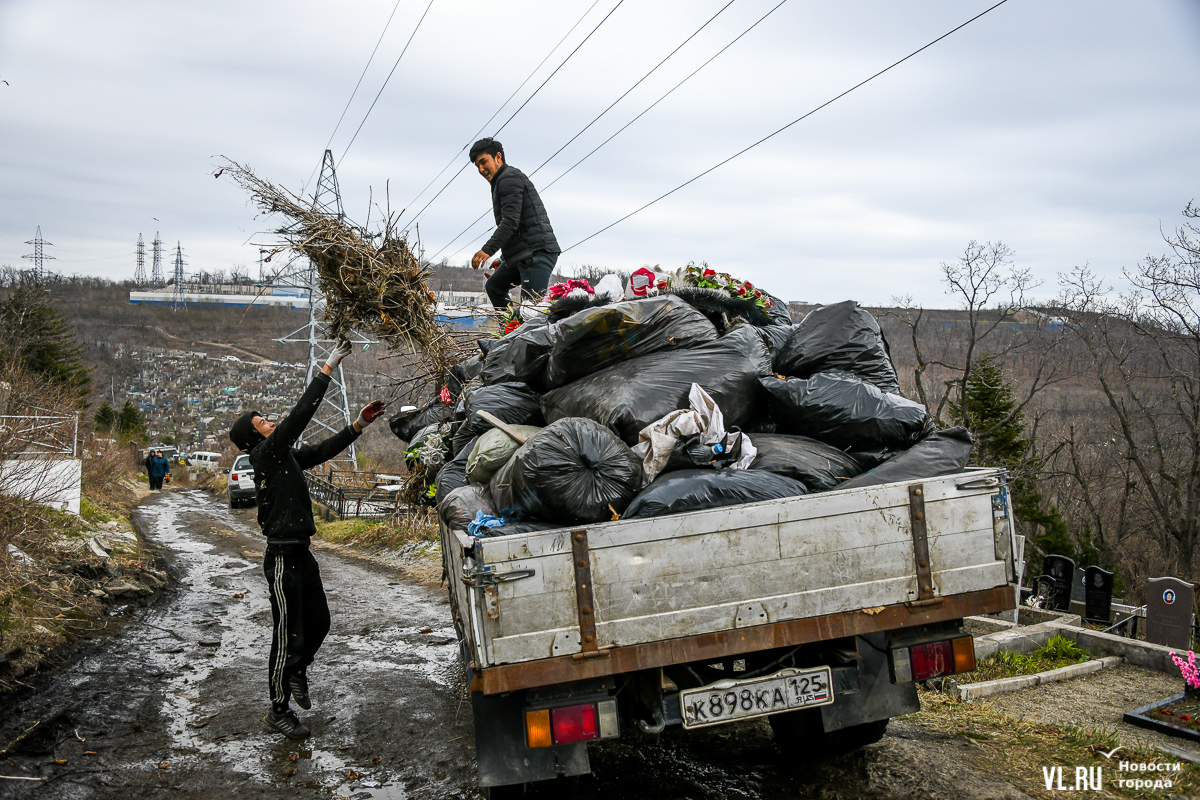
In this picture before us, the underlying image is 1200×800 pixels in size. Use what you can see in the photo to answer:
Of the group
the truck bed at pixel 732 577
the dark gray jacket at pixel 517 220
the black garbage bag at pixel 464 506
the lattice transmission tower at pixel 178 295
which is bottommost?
the truck bed at pixel 732 577

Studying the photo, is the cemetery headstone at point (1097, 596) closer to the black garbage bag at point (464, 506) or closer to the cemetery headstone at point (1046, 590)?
the cemetery headstone at point (1046, 590)

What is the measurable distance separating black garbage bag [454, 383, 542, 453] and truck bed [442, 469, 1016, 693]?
1347 mm

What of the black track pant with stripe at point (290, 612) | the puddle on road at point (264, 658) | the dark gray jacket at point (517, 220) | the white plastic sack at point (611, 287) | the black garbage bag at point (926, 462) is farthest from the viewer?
the dark gray jacket at point (517, 220)

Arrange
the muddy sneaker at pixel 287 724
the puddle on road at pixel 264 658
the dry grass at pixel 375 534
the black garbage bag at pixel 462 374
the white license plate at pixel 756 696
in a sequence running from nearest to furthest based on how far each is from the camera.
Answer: the white license plate at pixel 756 696 < the puddle on road at pixel 264 658 < the muddy sneaker at pixel 287 724 < the black garbage bag at pixel 462 374 < the dry grass at pixel 375 534

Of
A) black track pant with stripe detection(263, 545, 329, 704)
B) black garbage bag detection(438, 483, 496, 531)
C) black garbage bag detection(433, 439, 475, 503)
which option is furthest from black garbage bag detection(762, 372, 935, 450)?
black track pant with stripe detection(263, 545, 329, 704)

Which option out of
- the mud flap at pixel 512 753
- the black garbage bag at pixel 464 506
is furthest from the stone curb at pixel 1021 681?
the black garbage bag at pixel 464 506

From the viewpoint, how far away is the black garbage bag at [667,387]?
126 inches

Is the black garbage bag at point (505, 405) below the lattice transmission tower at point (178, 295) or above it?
below

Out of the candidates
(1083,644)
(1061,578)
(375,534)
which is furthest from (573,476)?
(375,534)

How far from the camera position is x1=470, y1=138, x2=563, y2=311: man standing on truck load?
5961 mm

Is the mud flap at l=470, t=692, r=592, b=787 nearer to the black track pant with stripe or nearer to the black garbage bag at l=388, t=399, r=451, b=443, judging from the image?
the black track pant with stripe

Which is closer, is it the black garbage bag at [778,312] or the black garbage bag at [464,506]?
the black garbage bag at [464,506]

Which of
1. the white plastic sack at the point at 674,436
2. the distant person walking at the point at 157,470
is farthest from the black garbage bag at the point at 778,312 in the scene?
the distant person walking at the point at 157,470

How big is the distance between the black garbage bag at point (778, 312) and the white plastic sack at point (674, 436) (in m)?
1.55
